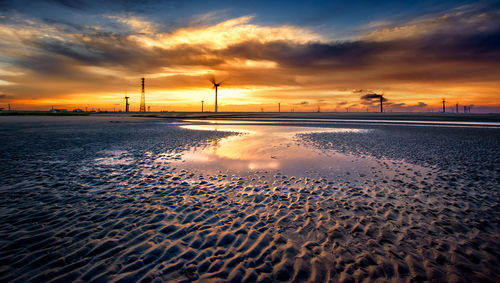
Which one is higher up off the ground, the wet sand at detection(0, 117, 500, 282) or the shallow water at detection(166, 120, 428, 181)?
the shallow water at detection(166, 120, 428, 181)

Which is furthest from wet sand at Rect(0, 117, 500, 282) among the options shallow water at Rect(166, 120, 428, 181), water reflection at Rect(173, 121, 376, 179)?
water reflection at Rect(173, 121, 376, 179)

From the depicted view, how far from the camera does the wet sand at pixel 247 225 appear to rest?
395 cm

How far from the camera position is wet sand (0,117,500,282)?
12.9 ft

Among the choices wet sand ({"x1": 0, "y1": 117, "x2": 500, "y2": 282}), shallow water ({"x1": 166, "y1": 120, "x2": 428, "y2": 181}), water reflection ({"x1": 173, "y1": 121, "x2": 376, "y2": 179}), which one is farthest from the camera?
water reflection ({"x1": 173, "y1": 121, "x2": 376, "y2": 179})

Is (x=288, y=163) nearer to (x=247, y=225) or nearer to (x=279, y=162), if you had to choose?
(x=279, y=162)

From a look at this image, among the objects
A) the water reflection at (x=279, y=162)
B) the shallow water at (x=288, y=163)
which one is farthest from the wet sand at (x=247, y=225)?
the water reflection at (x=279, y=162)

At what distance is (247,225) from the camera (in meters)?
5.57

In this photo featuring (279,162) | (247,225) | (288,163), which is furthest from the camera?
(279,162)

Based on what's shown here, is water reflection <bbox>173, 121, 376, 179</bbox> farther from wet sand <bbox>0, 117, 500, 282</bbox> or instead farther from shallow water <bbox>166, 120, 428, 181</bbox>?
wet sand <bbox>0, 117, 500, 282</bbox>

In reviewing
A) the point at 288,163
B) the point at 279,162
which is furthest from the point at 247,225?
the point at 279,162

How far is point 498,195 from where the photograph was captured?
750 cm

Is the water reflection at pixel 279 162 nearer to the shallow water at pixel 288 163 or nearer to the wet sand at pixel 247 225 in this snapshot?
the shallow water at pixel 288 163

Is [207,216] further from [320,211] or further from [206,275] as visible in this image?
[320,211]

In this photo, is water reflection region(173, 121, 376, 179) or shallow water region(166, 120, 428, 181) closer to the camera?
shallow water region(166, 120, 428, 181)
